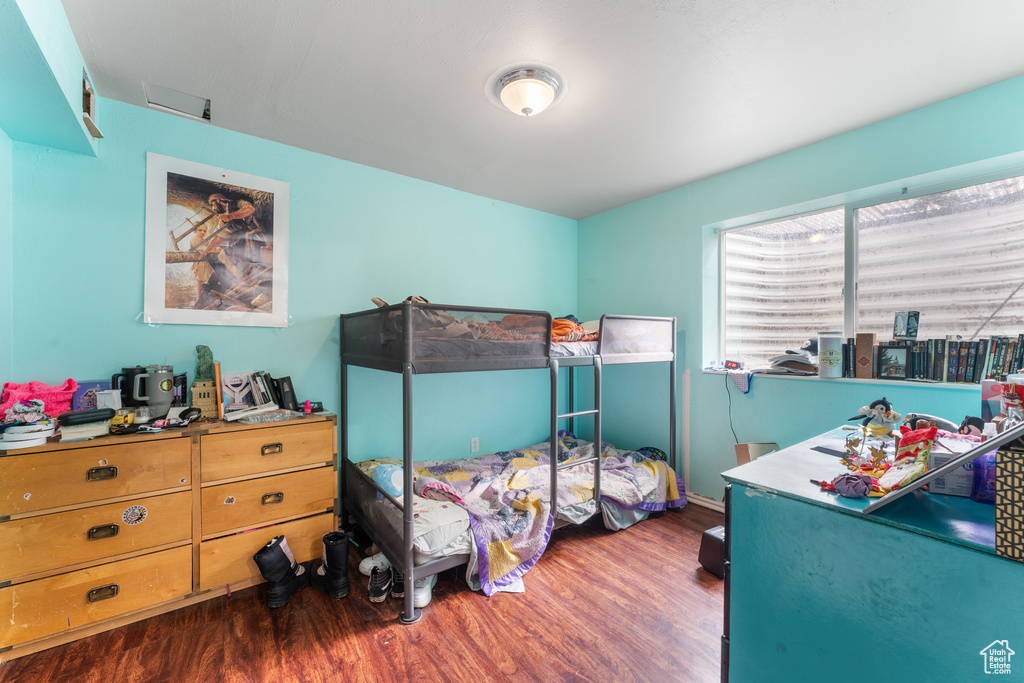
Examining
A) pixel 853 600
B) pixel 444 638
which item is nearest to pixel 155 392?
pixel 444 638

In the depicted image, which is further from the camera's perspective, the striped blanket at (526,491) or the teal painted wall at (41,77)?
the striped blanket at (526,491)

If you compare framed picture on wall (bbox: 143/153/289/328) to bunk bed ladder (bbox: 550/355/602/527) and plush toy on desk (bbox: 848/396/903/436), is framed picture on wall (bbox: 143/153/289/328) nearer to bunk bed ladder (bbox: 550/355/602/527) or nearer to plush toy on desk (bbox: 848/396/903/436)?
bunk bed ladder (bbox: 550/355/602/527)

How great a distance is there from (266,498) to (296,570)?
383mm

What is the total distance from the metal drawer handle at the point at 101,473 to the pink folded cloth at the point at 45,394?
0.40m

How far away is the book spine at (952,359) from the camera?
2.05m

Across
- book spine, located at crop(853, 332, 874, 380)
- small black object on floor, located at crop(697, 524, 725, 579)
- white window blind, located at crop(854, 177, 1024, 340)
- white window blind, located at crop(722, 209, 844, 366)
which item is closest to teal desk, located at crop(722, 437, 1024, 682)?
small black object on floor, located at crop(697, 524, 725, 579)

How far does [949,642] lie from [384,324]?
2.04 m

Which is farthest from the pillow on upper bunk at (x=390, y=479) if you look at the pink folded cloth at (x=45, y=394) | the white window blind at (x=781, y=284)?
the white window blind at (x=781, y=284)

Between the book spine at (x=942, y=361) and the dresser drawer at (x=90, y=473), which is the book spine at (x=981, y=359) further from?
the dresser drawer at (x=90, y=473)

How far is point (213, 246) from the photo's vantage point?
2262 millimetres

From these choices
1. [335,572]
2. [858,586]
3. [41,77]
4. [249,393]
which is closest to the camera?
[858,586]

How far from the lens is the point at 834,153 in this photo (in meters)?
2.39

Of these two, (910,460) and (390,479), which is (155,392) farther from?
(910,460)

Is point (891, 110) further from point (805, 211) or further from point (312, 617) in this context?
point (312, 617)
